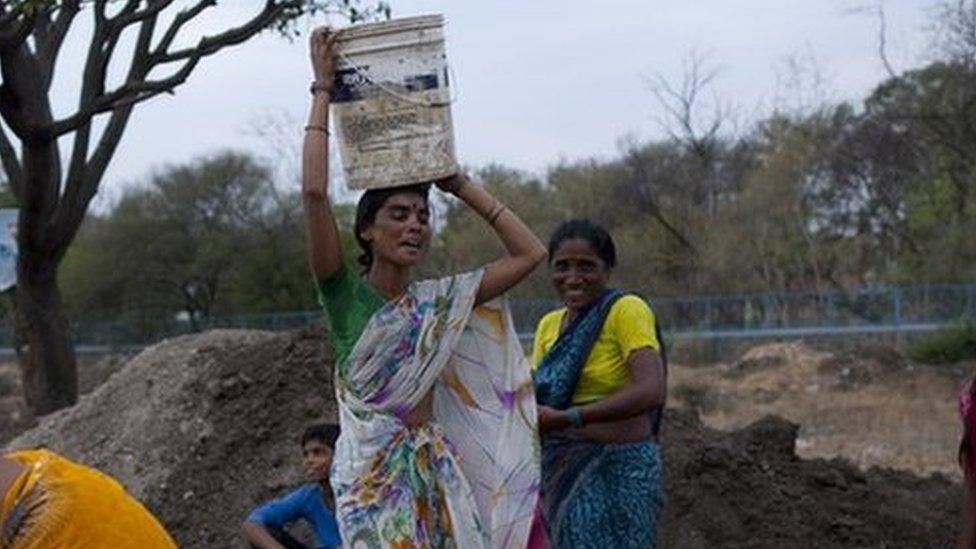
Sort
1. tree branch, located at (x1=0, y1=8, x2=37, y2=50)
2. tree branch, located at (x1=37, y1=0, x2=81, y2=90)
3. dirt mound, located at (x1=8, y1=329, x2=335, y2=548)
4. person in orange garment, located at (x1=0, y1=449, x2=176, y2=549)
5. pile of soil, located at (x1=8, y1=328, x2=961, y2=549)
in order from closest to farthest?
person in orange garment, located at (x1=0, y1=449, x2=176, y2=549), pile of soil, located at (x1=8, y1=328, x2=961, y2=549), dirt mound, located at (x1=8, y1=329, x2=335, y2=548), tree branch, located at (x1=0, y1=8, x2=37, y2=50), tree branch, located at (x1=37, y1=0, x2=81, y2=90)

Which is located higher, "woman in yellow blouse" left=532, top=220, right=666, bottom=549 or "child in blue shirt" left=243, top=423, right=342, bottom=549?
"woman in yellow blouse" left=532, top=220, right=666, bottom=549

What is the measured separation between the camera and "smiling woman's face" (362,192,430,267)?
13.8 ft

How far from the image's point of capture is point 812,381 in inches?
940

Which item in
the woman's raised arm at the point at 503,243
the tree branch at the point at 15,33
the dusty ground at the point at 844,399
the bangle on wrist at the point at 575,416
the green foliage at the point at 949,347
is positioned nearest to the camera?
the woman's raised arm at the point at 503,243

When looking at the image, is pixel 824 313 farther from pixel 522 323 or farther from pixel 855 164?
pixel 855 164

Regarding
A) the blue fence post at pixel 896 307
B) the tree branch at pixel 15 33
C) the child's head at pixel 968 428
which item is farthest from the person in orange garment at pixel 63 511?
the blue fence post at pixel 896 307

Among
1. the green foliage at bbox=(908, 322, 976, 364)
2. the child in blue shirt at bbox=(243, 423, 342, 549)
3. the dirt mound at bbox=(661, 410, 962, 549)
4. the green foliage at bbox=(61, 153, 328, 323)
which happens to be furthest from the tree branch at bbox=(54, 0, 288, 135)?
the green foliage at bbox=(61, 153, 328, 323)


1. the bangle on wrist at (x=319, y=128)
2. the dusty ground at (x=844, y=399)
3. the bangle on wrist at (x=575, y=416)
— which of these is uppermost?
the bangle on wrist at (x=319, y=128)

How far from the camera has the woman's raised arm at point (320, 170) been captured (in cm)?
413

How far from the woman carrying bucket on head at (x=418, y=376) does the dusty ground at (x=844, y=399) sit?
9963 mm

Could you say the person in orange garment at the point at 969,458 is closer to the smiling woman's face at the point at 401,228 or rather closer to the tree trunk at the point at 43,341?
the smiling woman's face at the point at 401,228

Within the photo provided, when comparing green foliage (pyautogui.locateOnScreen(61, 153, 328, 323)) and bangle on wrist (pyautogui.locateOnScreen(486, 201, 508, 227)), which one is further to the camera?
green foliage (pyautogui.locateOnScreen(61, 153, 328, 323))

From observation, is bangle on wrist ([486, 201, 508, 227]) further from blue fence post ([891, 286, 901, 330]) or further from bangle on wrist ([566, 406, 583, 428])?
blue fence post ([891, 286, 901, 330])

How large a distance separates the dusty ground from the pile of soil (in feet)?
13.3
